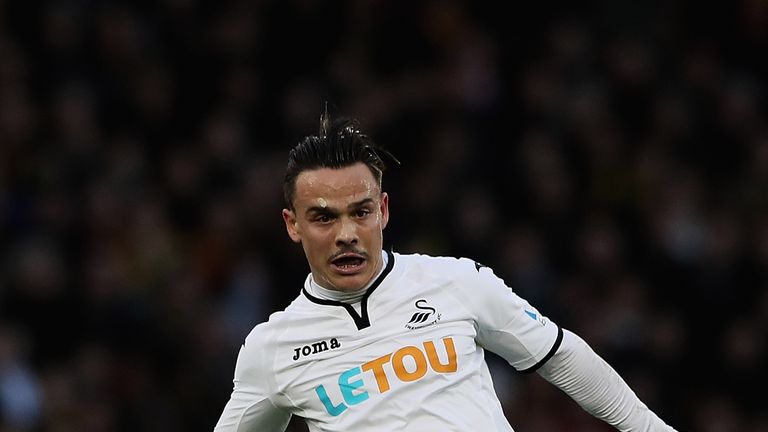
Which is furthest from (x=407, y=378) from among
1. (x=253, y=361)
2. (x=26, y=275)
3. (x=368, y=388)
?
(x=26, y=275)

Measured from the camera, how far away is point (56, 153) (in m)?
10.2

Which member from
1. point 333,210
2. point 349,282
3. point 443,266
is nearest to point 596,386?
point 443,266

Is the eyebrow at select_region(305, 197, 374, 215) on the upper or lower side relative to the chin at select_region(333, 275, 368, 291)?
upper

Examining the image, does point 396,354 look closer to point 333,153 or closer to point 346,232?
point 346,232

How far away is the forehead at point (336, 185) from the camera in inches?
189

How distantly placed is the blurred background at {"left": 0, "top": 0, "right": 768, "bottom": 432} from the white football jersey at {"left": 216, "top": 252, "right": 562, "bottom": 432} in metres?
4.30

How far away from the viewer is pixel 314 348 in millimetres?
4828

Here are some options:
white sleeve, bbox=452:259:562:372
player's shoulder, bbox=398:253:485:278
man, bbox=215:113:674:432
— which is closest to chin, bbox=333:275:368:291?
man, bbox=215:113:674:432

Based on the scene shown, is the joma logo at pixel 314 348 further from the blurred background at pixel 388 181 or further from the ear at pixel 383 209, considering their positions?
the blurred background at pixel 388 181

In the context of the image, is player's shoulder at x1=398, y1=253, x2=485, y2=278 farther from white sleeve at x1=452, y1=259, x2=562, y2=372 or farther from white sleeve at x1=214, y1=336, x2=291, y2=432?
white sleeve at x1=214, y1=336, x2=291, y2=432

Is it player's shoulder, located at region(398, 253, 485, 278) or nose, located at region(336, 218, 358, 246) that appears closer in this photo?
nose, located at region(336, 218, 358, 246)

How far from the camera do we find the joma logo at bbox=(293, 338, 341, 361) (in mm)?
4820

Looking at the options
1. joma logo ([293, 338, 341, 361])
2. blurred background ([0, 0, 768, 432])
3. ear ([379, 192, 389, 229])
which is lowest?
joma logo ([293, 338, 341, 361])

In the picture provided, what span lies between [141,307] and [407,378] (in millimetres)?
5238
